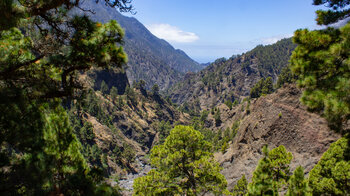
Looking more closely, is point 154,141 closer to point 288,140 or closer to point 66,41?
point 288,140

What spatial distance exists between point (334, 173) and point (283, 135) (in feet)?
62.3

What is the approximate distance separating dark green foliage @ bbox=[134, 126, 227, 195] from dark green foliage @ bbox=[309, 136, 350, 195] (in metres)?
5.40

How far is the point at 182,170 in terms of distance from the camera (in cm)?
1372

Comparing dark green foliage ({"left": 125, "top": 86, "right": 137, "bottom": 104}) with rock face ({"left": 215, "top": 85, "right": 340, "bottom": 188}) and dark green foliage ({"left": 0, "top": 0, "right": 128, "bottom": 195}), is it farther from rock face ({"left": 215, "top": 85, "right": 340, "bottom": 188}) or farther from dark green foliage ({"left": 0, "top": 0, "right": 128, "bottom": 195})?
dark green foliage ({"left": 0, "top": 0, "right": 128, "bottom": 195})

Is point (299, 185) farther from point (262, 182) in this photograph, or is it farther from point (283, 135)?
point (283, 135)

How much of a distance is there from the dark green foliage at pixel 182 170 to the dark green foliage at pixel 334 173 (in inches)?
213

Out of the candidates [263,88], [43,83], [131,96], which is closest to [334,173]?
[43,83]

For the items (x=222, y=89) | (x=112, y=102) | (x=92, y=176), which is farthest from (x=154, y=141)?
(x=222, y=89)


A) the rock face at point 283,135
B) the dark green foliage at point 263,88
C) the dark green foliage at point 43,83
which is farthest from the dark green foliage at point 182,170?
the dark green foliage at point 263,88

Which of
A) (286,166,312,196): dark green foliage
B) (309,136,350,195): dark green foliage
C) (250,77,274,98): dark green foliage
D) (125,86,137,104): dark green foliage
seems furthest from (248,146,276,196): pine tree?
(125,86,137,104): dark green foliage

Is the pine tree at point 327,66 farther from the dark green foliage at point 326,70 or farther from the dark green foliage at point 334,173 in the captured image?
the dark green foliage at point 334,173

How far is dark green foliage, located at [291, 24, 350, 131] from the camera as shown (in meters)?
5.39

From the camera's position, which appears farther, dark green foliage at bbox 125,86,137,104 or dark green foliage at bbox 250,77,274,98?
dark green foliage at bbox 125,86,137,104

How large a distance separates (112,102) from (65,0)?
106 m
